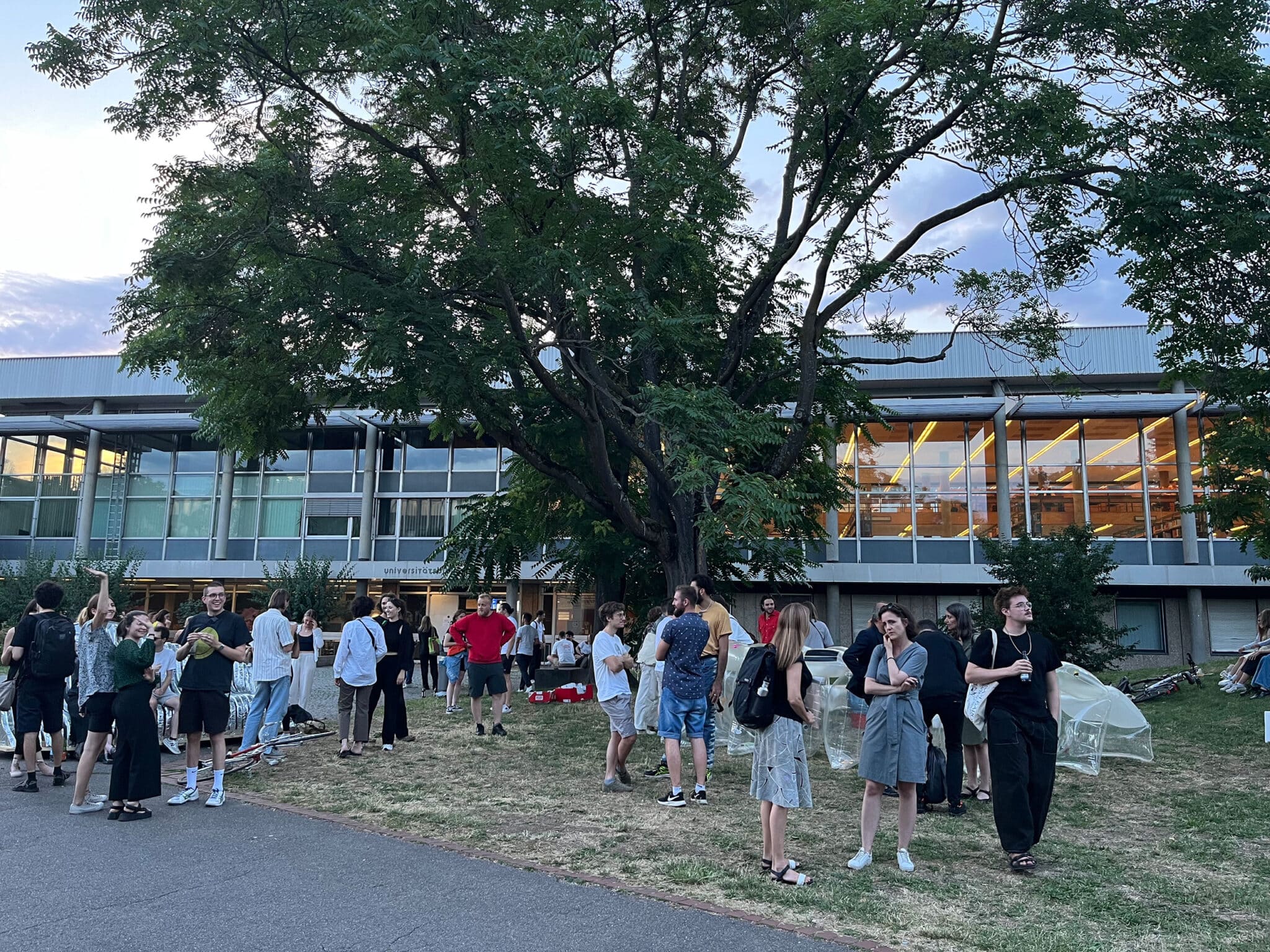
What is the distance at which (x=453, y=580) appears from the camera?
19766 mm

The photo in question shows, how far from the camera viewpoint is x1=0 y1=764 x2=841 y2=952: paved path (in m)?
4.51

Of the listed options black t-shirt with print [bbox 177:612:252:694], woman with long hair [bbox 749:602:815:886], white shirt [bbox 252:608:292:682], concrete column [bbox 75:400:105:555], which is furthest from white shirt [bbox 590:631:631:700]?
concrete column [bbox 75:400:105:555]

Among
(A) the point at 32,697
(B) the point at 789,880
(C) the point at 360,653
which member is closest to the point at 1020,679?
(B) the point at 789,880

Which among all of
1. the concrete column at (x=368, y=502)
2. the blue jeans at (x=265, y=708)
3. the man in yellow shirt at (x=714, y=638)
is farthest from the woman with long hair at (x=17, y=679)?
the concrete column at (x=368, y=502)

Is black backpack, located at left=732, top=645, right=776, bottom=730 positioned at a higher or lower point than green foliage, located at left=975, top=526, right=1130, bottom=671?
lower

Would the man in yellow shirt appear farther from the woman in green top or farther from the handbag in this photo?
the woman in green top

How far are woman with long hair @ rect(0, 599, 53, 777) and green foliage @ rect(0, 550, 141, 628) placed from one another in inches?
757

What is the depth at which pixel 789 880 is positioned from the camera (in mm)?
5516

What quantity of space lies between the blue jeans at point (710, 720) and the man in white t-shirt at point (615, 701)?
704 millimetres

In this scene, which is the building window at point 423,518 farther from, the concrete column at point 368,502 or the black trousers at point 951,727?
the black trousers at point 951,727

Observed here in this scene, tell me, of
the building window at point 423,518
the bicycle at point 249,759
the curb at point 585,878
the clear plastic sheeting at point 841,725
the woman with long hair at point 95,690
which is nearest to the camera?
the curb at point 585,878

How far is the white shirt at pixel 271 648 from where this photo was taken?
9930mm

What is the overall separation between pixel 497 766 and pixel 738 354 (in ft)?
20.9

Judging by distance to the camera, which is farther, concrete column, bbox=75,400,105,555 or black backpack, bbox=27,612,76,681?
concrete column, bbox=75,400,105,555
